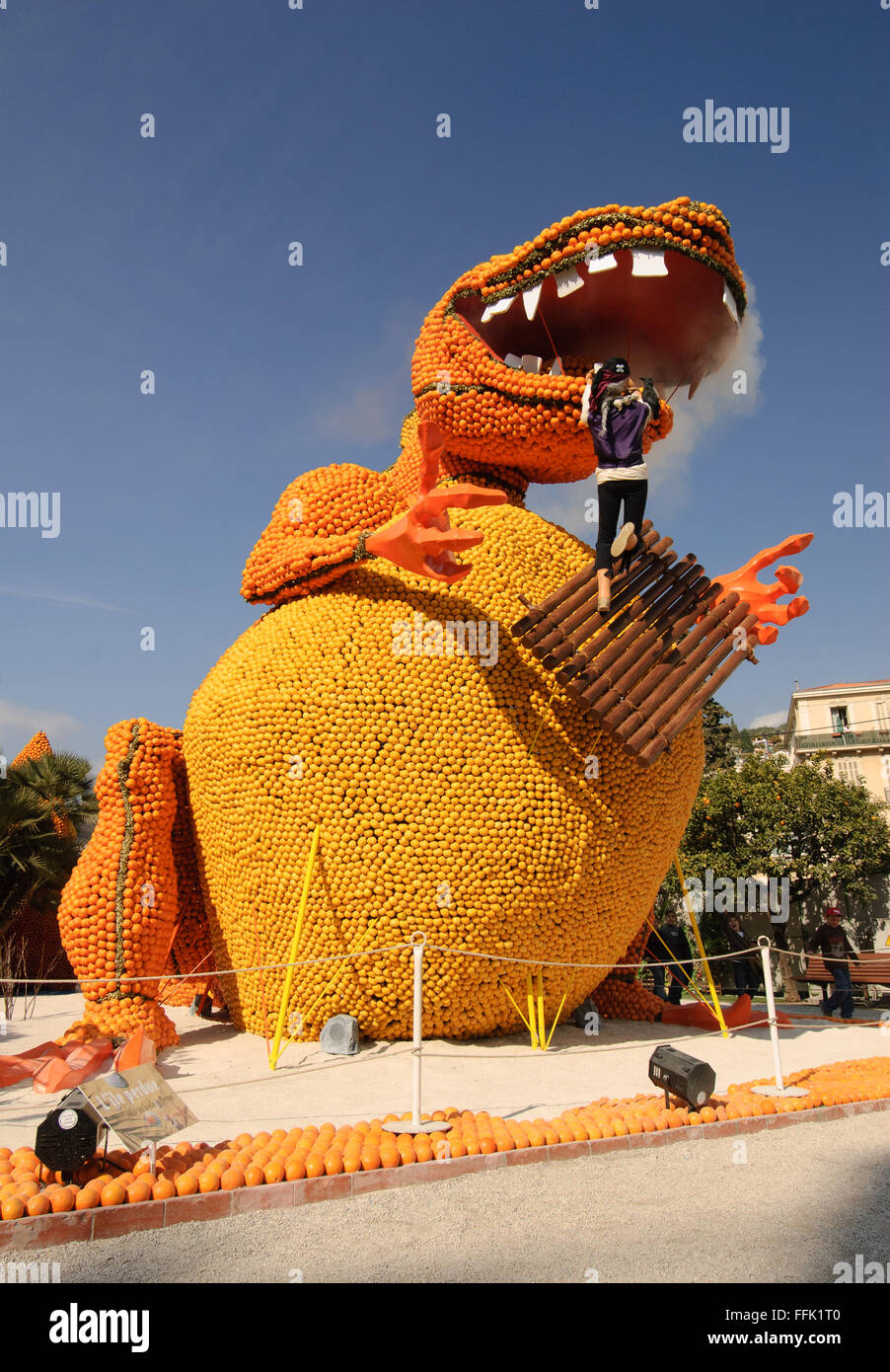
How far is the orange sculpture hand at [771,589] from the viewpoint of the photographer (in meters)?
6.11

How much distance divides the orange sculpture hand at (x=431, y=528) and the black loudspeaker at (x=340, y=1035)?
266 cm

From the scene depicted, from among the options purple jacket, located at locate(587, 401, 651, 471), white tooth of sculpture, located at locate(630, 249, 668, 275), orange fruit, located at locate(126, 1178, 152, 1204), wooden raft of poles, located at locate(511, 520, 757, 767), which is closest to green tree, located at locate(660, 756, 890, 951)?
wooden raft of poles, located at locate(511, 520, 757, 767)

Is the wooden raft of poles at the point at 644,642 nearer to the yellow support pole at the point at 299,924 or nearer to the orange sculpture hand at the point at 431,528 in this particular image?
the orange sculpture hand at the point at 431,528

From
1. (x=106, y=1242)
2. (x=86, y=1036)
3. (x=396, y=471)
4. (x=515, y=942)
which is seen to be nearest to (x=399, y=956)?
(x=515, y=942)

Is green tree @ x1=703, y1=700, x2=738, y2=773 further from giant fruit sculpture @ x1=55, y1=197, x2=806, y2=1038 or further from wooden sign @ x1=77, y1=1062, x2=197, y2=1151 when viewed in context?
wooden sign @ x1=77, y1=1062, x2=197, y2=1151

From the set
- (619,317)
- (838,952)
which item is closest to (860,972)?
(838,952)

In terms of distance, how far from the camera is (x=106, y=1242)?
2812 mm

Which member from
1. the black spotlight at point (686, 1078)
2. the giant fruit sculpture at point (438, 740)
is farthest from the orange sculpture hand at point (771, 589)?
the black spotlight at point (686, 1078)

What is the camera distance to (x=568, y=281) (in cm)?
568

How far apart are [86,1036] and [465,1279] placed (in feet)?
11.8

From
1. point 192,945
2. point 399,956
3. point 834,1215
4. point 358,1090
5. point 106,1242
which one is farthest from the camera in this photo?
point 192,945

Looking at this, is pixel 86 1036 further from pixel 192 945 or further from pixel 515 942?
pixel 515 942

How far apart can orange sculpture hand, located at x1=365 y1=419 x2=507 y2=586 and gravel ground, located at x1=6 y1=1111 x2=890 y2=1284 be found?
3.21 metres
